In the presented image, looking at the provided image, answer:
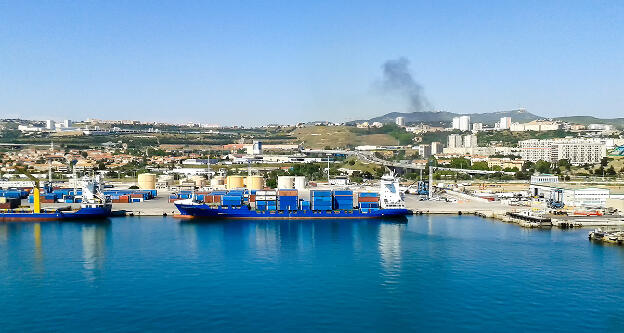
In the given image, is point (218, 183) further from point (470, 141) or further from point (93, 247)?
point (470, 141)

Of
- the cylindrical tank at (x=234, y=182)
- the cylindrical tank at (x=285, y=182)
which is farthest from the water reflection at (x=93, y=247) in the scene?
the cylindrical tank at (x=285, y=182)

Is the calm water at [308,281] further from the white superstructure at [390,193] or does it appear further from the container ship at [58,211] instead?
the white superstructure at [390,193]

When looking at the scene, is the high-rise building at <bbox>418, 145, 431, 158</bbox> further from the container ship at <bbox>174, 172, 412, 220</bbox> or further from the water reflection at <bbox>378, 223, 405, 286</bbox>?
the water reflection at <bbox>378, 223, 405, 286</bbox>

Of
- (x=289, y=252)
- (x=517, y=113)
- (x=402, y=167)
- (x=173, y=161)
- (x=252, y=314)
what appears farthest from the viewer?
(x=517, y=113)

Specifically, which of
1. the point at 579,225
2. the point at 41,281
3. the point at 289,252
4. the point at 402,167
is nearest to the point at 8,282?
the point at 41,281

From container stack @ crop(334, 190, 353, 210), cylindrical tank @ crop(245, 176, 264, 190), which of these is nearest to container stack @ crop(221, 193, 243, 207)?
container stack @ crop(334, 190, 353, 210)

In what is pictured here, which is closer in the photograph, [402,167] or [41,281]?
[41,281]

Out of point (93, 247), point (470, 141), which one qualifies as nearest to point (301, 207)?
point (93, 247)

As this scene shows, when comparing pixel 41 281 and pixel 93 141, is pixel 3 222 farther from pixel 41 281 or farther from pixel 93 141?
pixel 93 141
